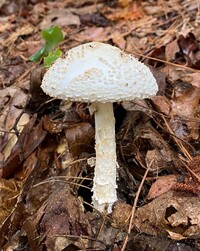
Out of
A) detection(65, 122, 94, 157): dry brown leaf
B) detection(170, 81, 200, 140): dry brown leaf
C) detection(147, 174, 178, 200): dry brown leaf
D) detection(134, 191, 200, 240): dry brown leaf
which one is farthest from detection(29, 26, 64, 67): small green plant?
detection(134, 191, 200, 240): dry brown leaf

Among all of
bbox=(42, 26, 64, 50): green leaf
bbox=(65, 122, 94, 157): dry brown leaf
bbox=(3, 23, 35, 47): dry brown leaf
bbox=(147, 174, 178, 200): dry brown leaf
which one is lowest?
bbox=(3, 23, 35, 47): dry brown leaf

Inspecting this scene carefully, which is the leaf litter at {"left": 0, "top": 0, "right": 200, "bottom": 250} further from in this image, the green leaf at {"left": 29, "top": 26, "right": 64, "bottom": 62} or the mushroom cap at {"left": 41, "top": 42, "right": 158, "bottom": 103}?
the mushroom cap at {"left": 41, "top": 42, "right": 158, "bottom": 103}

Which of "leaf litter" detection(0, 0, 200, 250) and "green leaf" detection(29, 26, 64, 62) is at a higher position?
"green leaf" detection(29, 26, 64, 62)

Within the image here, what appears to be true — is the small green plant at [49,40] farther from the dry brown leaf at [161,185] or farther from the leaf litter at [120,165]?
the dry brown leaf at [161,185]

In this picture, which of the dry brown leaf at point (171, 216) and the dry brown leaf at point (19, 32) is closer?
the dry brown leaf at point (171, 216)

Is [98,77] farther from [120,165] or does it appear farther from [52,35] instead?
[52,35]

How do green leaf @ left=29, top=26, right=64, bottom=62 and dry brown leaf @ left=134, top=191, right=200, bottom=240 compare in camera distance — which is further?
green leaf @ left=29, top=26, right=64, bottom=62

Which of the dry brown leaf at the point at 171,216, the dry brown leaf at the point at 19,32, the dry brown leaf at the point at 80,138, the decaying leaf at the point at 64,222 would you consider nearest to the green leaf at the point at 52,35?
the dry brown leaf at the point at 80,138
